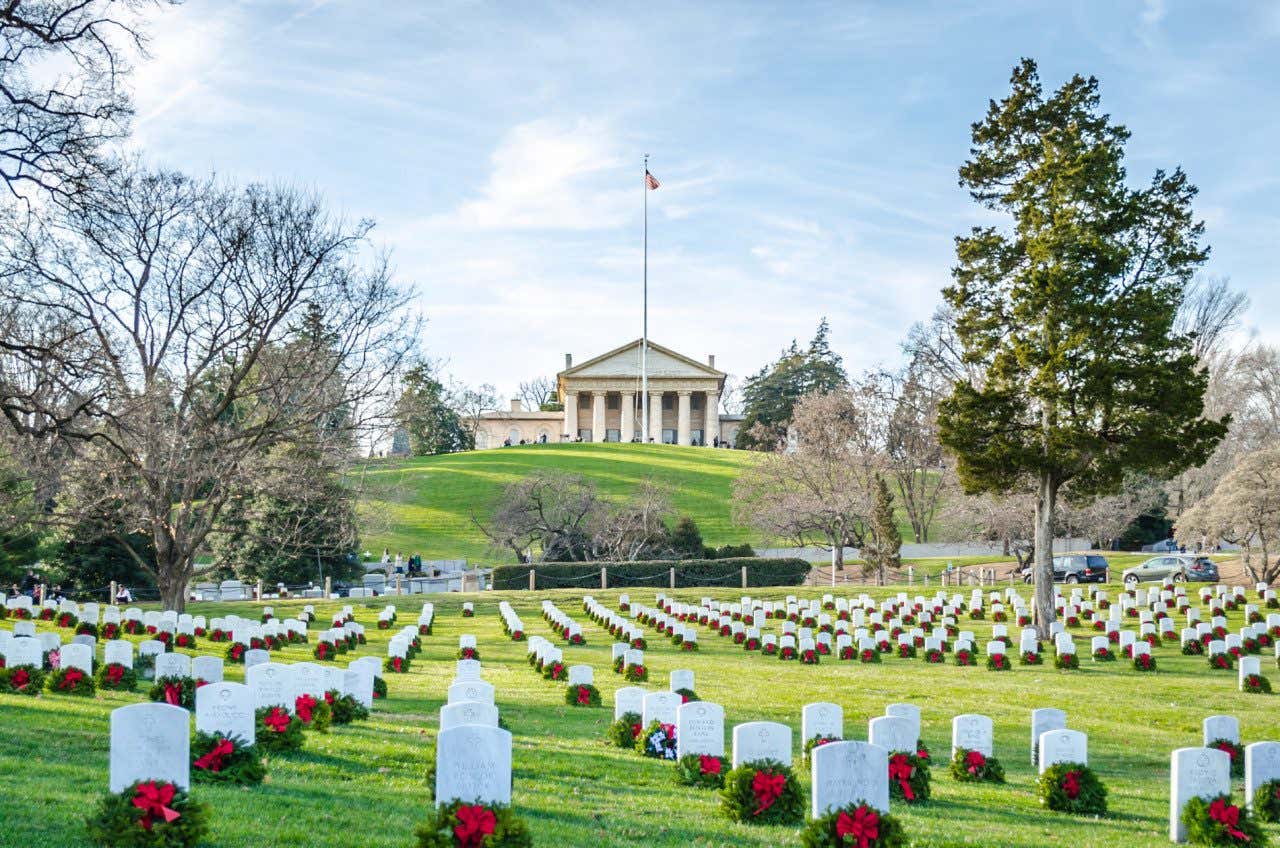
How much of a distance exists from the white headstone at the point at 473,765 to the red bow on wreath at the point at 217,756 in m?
2.43

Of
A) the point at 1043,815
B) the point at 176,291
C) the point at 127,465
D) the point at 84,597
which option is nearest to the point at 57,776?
the point at 1043,815

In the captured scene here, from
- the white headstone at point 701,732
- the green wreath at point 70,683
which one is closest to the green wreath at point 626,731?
the white headstone at point 701,732

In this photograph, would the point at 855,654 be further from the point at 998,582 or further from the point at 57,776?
the point at 998,582

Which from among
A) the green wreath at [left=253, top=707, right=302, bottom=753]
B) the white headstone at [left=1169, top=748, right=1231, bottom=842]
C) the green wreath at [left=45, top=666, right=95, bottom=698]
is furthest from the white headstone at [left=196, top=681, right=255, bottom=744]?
the white headstone at [left=1169, top=748, right=1231, bottom=842]

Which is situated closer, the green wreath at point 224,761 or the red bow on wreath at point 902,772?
the green wreath at point 224,761

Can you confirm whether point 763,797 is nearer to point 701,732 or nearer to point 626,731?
point 701,732

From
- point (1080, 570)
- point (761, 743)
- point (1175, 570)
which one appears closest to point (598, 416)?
point (1080, 570)

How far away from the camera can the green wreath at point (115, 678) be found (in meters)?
13.7

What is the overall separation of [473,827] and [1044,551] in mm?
20357

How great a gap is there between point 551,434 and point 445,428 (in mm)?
22110

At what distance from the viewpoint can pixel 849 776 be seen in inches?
294

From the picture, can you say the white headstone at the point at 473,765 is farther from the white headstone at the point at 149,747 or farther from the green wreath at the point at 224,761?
the green wreath at the point at 224,761

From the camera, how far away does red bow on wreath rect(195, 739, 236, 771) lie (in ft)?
27.7

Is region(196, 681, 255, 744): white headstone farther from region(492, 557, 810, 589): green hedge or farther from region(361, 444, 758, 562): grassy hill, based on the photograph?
region(361, 444, 758, 562): grassy hill
